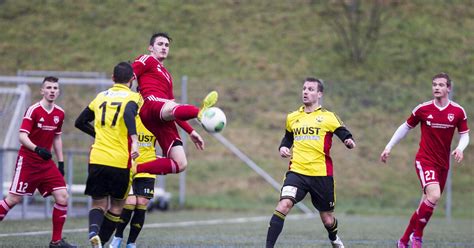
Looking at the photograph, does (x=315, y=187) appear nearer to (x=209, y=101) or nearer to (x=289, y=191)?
(x=289, y=191)

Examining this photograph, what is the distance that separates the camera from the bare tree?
28859mm

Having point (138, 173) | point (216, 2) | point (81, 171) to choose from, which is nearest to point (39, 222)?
point (81, 171)

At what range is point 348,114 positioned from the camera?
22.7 meters

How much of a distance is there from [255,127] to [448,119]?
44.6 feet

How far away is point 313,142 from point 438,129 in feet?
6.10

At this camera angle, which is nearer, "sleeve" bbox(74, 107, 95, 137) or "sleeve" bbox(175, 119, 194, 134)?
"sleeve" bbox(74, 107, 95, 137)

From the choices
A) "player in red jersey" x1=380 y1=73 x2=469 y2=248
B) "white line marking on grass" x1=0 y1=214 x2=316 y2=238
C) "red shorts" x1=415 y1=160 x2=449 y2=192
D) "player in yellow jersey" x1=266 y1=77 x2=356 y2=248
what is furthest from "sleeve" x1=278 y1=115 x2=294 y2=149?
"white line marking on grass" x1=0 y1=214 x2=316 y2=238

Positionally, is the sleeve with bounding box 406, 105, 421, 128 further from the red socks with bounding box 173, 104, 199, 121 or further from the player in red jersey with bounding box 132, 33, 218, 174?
the red socks with bounding box 173, 104, 199, 121

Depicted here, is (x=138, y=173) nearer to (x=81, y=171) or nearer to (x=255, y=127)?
(x=81, y=171)

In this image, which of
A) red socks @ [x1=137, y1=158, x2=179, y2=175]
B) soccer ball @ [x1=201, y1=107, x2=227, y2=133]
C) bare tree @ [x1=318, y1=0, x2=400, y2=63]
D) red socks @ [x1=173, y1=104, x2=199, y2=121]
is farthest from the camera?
bare tree @ [x1=318, y1=0, x2=400, y2=63]

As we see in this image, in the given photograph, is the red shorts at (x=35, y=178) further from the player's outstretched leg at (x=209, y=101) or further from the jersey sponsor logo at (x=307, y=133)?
the jersey sponsor logo at (x=307, y=133)

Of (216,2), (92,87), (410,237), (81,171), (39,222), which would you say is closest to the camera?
(410,237)

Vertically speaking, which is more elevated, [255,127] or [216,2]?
[216,2]

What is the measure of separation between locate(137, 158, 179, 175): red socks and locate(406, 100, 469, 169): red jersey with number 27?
314cm
